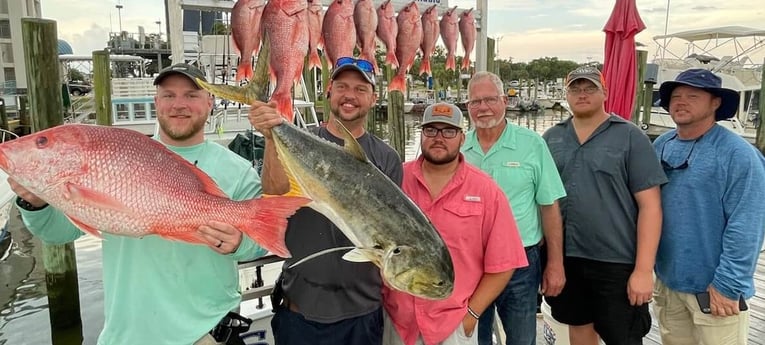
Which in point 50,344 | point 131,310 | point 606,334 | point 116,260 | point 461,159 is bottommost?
point 50,344

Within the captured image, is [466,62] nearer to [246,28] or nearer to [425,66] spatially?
[425,66]

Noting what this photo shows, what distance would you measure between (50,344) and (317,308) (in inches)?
244

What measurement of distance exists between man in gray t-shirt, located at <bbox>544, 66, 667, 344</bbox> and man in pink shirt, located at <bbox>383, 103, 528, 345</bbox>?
33.9 inches

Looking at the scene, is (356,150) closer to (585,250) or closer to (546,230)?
(546,230)

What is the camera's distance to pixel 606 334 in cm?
352

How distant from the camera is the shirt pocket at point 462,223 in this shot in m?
2.84

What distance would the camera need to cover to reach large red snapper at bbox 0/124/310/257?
6.00 ft

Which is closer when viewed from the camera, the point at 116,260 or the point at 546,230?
the point at 116,260

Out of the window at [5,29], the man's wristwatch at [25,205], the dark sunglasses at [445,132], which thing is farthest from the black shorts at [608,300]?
the window at [5,29]

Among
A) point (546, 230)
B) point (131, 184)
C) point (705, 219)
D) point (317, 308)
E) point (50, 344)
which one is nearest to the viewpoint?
point (131, 184)

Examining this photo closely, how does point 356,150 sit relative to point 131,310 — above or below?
above

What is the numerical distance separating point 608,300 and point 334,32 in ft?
9.11

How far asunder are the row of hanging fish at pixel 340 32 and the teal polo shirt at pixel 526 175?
3.93ft

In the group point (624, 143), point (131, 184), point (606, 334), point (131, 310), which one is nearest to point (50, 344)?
point (131, 310)
